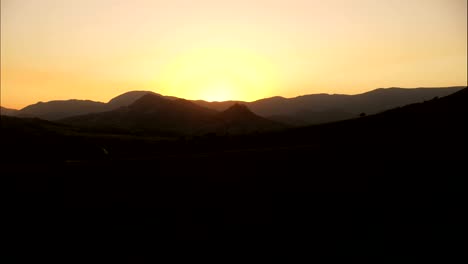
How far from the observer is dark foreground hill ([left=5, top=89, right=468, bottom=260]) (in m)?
6.91

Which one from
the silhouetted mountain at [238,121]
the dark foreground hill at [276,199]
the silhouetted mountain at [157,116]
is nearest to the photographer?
the dark foreground hill at [276,199]

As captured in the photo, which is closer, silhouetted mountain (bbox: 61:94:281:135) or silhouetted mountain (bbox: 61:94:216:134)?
silhouetted mountain (bbox: 61:94:281:135)

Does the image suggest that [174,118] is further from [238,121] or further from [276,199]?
[276,199]

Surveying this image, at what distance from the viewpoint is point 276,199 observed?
835cm

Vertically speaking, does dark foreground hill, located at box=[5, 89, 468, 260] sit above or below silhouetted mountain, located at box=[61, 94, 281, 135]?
below

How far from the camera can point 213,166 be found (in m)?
10.1

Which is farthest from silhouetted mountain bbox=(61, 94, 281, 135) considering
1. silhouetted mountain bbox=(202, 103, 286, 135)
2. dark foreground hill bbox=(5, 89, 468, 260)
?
dark foreground hill bbox=(5, 89, 468, 260)

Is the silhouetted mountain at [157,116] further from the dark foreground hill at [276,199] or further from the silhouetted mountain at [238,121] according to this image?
the dark foreground hill at [276,199]

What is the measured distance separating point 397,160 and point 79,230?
7.10 metres

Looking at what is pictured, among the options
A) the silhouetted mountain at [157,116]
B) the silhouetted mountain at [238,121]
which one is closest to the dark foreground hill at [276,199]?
the silhouetted mountain at [238,121]

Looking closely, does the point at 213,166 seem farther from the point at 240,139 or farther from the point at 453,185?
the point at 240,139

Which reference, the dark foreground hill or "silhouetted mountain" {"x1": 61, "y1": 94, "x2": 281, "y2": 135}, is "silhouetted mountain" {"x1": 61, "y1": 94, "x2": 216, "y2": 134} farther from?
the dark foreground hill

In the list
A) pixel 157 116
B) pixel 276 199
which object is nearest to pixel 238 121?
pixel 157 116

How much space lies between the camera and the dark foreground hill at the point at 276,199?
22.7ft
